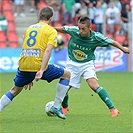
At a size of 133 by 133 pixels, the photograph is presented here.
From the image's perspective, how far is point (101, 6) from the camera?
80.4ft

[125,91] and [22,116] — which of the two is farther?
A: [125,91]

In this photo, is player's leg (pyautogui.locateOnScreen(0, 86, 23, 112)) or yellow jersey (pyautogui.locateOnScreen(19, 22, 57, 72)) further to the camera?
player's leg (pyautogui.locateOnScreen(0, 86, 23, 112))

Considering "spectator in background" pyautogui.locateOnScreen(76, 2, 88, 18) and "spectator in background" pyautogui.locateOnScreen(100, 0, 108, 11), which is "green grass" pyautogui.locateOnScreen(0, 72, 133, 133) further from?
"spectator in background" pyautogui.locateOnScreen(76, 2, 88, 18)

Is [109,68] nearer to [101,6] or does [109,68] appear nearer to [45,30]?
[101,6]

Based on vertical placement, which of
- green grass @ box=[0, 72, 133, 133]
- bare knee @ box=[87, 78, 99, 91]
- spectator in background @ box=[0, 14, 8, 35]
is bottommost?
Result: spectator in background @ box=[0, 14, 8, 35]

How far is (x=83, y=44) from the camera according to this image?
32.8 ft

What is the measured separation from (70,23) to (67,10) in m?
0.84

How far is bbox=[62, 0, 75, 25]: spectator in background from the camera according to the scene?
24.6m

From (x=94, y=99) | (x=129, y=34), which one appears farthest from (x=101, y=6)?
(x=94, y=99)

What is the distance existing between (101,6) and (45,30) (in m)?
16.0

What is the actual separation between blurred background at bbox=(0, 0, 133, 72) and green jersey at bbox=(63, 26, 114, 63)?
12.3m

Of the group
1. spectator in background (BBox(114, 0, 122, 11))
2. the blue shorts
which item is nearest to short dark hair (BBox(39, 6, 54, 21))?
the blue shorts

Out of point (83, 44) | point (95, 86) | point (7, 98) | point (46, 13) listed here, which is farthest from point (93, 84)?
point (46, 13)

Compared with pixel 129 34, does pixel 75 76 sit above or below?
above
